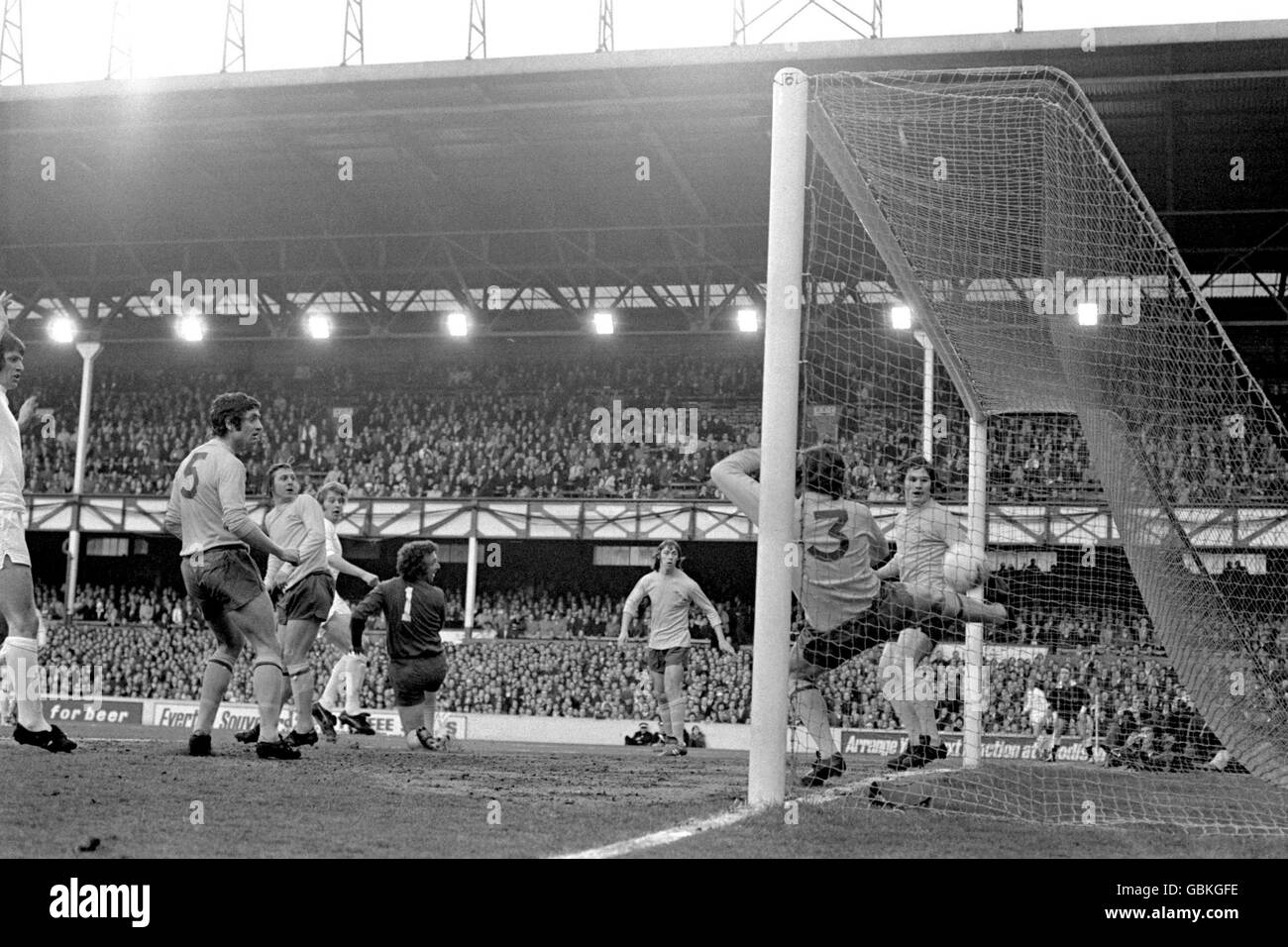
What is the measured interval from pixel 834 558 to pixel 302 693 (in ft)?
14.7

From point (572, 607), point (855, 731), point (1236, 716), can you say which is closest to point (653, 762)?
point (1236, 716)

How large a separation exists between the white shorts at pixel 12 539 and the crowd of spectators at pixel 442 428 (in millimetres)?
24017

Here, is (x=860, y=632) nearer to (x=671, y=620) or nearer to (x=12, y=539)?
(x=12, y=539)

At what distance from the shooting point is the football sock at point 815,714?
6.88 m

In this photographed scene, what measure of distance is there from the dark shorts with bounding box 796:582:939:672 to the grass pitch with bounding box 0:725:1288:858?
73cm

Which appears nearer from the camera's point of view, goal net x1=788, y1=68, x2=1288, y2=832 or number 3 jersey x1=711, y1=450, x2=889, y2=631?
number 3 jersey x1=711, y1=450, x2=889, y2=631

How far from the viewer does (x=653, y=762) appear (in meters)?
9.90

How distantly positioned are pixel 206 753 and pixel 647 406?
87.9 feet

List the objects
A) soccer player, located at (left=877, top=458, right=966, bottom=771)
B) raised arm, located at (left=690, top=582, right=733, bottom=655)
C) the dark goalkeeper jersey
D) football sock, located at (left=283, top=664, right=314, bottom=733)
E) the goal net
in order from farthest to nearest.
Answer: raised arm, located at (left=690, top=582, right=733, bottom=655) → the dark goalkeeper jersey → football sock, located at (left=283, top=664, right=314, bottom=733) → soccer player, located at (left=877, top=458, right=966, bottom=771) → the goal net

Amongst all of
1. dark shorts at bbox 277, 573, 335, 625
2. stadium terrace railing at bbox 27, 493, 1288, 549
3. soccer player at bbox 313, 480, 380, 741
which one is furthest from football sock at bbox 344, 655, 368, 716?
stadium terrace railing at bbox 27, 493, 1288, 549

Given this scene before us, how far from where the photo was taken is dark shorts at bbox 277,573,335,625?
31.6ft
